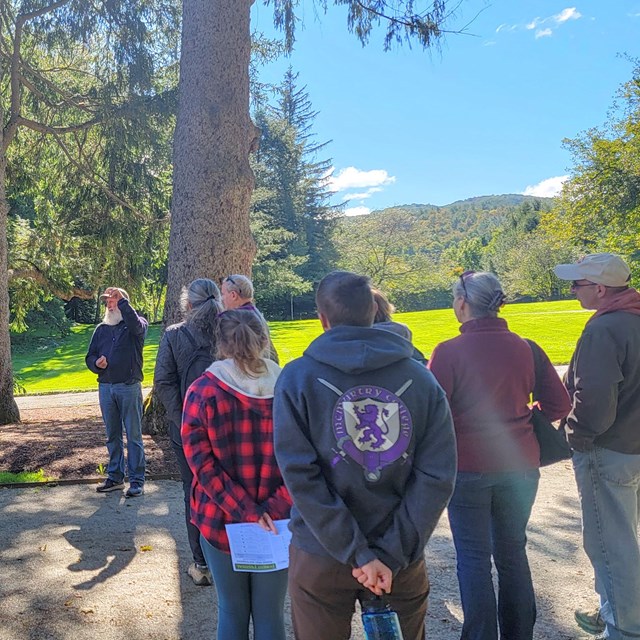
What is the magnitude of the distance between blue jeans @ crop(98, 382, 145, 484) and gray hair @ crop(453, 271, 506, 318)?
3528 mm

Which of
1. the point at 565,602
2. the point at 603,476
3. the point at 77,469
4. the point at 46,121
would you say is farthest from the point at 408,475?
the point at 46,121

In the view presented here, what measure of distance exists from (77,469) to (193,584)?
2.88 meters

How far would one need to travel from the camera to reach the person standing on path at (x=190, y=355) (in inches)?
130

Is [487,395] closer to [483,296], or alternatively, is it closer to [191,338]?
[483,296]

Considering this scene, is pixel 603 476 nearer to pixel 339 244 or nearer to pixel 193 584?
pixel 193 584

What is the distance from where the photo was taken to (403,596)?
186cm

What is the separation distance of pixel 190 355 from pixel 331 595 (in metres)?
1.86

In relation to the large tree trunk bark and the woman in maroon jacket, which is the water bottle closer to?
the woman in maroon jacket

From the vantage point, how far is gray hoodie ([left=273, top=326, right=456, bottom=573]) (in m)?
1.78

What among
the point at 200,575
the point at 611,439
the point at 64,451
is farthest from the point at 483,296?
the point at 64,451

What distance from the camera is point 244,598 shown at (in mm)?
2316

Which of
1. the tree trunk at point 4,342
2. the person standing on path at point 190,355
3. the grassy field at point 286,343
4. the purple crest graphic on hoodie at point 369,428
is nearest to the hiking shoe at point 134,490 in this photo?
the person standing on path at point 190,355

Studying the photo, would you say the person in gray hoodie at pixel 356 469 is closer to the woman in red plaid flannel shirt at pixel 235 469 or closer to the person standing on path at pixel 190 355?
the woman in red plaid flannel shirt at pixel 235 469

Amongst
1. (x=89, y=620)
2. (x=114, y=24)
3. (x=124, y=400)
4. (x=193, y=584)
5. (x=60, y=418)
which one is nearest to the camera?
(x=89, y=620)
